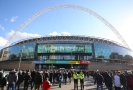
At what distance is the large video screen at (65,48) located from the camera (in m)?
75.8

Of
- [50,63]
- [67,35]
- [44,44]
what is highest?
[67,35]

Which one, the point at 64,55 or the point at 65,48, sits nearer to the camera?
the point at 65,48

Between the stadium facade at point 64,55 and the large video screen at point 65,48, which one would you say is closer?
the stadium facade at point 64,55

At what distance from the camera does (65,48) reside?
76.2 metres

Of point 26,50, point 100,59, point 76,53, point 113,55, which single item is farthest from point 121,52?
point 26,50

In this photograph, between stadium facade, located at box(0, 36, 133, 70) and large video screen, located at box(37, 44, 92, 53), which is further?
large video screen, located at box(37, 44, 92, 53)

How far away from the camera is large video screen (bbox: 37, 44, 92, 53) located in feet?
249

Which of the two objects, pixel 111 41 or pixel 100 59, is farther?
pixel 111 41

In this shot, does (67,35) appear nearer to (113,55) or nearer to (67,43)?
(67,43)

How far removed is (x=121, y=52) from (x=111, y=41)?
9.73m

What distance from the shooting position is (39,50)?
78125 mm

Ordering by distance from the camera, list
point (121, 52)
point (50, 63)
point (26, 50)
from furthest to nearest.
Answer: point (121, 52), point (26, 50), point (50, 63)

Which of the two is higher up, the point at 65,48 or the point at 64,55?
the point at 65,48

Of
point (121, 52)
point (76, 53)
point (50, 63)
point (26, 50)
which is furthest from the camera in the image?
point (121, 52)
